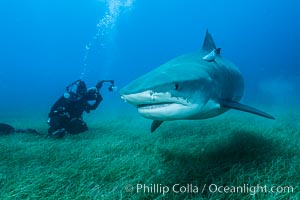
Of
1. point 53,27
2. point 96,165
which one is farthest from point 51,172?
point 53,27

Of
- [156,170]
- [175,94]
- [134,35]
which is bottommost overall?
[156,170]

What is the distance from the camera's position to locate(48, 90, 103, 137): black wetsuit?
8828 millimetres

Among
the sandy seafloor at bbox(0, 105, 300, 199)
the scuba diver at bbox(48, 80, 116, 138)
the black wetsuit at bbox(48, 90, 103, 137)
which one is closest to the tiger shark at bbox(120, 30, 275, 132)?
the sandy seafloor at bbox(0, 105, 300, 199)

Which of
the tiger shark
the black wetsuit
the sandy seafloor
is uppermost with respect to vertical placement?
the black wetsuit

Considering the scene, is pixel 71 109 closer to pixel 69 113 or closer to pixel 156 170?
pixel 69 113

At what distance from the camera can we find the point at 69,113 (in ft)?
30.6

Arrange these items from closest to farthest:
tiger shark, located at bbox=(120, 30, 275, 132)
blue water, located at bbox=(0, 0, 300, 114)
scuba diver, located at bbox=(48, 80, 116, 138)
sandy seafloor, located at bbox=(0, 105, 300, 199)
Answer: tiger shark, located at bbox=(120, 30, 275, 132) → sandy seafloor, located at bbox=(0, 105, 300, 199) → scuba diver, located at bbox=(48, 80, 116, 138) → blue water, located at bbox=(0, 0, 300, 114)

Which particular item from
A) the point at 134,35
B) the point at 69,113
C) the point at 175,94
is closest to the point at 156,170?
the point at 175,94

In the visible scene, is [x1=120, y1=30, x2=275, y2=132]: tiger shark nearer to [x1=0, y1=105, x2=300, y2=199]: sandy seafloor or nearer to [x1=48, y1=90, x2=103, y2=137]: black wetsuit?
[x1=0, y1=105, x2=300, y2=199]: sandy seafloor

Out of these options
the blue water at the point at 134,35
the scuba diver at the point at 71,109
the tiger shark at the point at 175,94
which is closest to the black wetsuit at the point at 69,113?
the scuba diver at the point at 71,109

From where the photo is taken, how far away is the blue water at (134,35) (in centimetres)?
13162

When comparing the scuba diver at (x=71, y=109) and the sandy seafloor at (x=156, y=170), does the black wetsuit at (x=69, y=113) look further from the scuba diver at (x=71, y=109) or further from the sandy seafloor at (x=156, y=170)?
the sandy seafloor at (x=156, y=170)

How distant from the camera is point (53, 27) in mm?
154875

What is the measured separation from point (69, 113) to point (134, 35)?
529 feet
